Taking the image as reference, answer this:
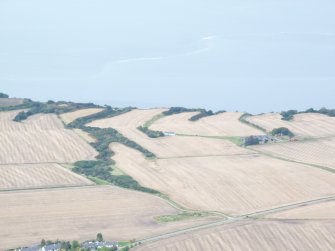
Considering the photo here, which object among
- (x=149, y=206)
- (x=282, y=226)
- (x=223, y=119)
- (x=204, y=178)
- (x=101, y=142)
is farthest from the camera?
(x=223, y=119)

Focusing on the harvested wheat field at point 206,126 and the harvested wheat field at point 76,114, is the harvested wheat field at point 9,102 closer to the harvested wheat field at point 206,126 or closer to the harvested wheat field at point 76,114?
the harvested wheat field at point 76,114

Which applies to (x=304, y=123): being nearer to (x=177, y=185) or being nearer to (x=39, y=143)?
(x=177, y=185)

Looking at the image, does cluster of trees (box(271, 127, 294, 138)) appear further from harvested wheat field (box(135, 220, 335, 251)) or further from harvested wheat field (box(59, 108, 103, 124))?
harvested wheat field (box(135, 220, 335, 251))

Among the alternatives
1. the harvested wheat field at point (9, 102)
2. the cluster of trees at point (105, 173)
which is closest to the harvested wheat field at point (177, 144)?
the cluster of trees at point (105, 173)

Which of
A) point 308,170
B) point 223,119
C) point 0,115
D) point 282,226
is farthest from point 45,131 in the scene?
point 282,226

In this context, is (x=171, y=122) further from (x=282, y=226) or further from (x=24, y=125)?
(x=282, y=226)

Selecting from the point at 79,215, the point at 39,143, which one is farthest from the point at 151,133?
the point at 79,215
